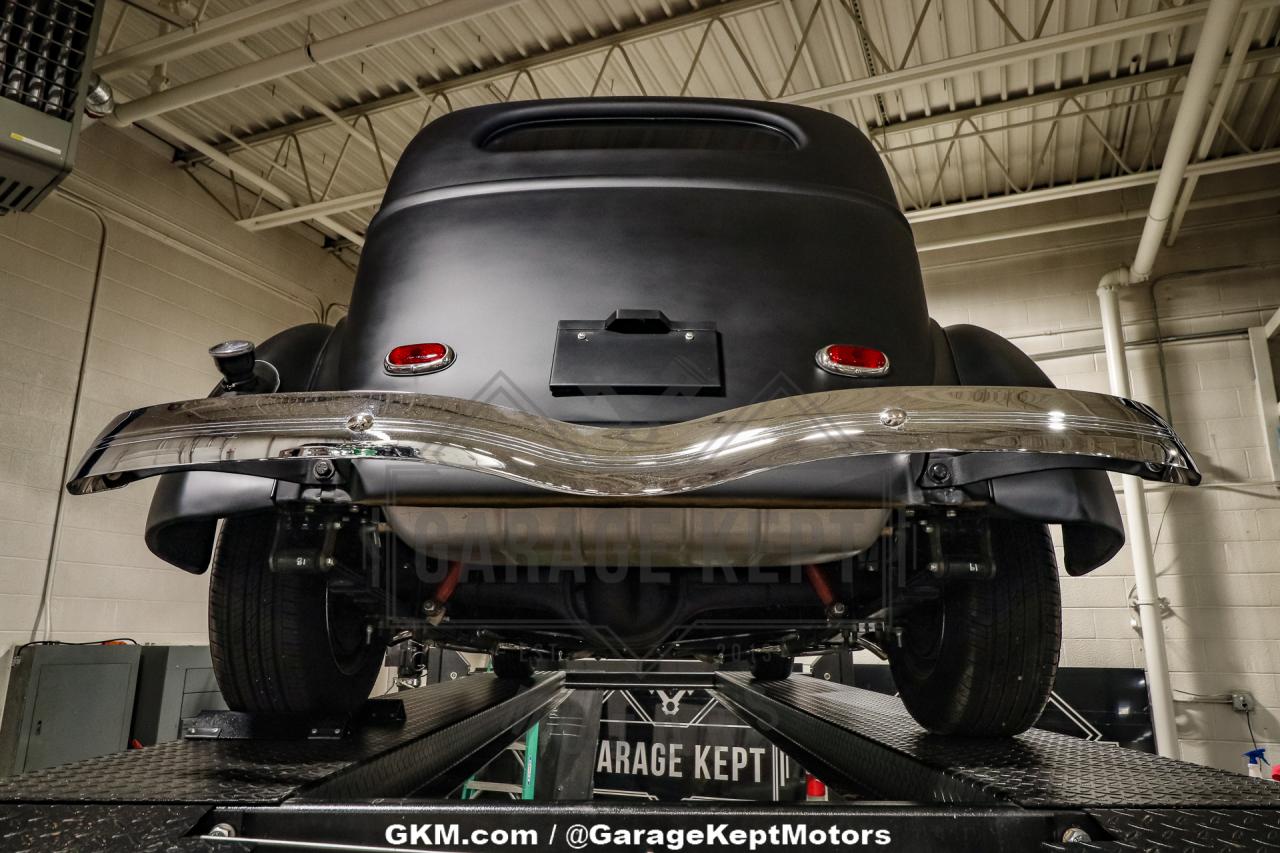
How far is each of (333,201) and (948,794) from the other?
23.6 feet

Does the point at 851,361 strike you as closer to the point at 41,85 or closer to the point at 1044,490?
the point at 1044,490

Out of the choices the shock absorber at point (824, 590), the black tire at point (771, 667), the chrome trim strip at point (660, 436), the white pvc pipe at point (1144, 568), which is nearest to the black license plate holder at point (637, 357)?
the chrome trim strip at point (660, 436)

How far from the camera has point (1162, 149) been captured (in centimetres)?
780

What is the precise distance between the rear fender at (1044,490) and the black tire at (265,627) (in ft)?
3.71

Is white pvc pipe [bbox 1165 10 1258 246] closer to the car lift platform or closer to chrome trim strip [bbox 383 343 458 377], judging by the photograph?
the car lift platform

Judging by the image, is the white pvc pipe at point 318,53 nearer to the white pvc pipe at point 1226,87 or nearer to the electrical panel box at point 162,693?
the electrical panel box at point 162,693

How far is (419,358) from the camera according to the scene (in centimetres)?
122

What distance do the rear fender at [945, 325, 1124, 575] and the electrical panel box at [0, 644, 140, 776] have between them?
5876mm

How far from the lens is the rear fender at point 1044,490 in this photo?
47.4 inches

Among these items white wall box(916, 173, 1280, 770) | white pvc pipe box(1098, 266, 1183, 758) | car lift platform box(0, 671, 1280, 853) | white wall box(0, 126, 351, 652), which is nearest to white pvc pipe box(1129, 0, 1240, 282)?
white pvc pipe box(1098, 266, 1183, 758)

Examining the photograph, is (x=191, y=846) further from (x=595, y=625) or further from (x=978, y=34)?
(x=978, y=34)

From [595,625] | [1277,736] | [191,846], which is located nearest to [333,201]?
[595,625]

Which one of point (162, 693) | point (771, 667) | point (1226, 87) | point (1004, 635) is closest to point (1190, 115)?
point (1226, 87)

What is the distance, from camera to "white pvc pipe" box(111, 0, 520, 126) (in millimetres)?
4953
